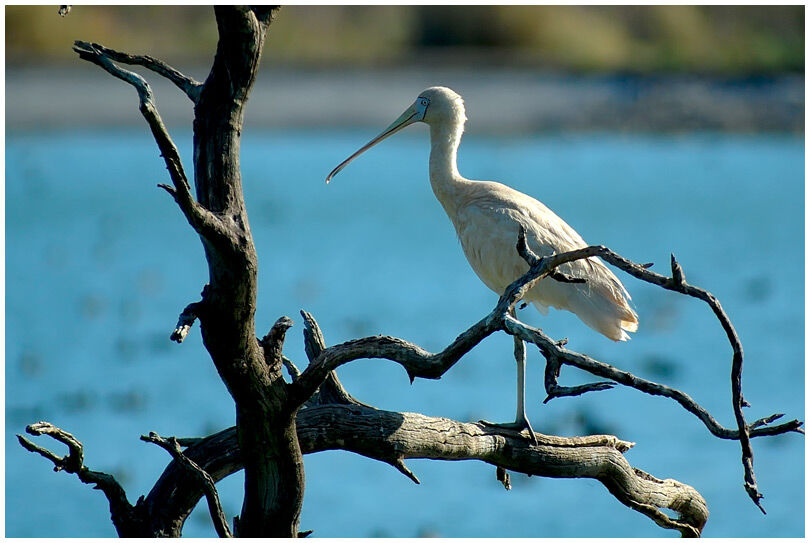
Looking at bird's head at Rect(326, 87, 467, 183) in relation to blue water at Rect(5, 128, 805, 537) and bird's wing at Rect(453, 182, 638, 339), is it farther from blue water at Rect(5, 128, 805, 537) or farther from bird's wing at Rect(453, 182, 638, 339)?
blue water at Rect(5, 128, 805, 537)

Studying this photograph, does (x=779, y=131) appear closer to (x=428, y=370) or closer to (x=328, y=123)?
(x=328, y=123)

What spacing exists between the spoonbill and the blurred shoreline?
1814 cm

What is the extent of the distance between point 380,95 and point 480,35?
474 cm

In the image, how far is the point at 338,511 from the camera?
483 inches

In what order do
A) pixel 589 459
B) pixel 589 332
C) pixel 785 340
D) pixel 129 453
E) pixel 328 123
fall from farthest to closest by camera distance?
pixel 328 123, pixel 785 340, pixel 589 332, pixel 129 453, pixel 589 459

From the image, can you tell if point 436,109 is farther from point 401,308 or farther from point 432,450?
point 401,308

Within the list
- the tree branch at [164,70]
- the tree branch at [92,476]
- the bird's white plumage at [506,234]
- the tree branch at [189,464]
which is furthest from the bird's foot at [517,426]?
the tree branch at [164,70]

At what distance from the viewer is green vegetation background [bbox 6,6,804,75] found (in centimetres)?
2688

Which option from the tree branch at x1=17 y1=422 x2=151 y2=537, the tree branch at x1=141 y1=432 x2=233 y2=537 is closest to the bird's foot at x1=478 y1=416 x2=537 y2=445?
the tree branch at x1=141 y1=432 x2=233 y2=537

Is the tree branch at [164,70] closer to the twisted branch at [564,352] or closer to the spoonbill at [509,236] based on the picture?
the twisted branch at [564,352]

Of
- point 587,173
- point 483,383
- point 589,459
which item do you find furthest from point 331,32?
point 589,459

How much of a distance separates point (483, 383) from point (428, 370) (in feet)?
43.0

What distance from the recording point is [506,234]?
628cm

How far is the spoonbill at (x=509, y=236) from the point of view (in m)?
6.14
